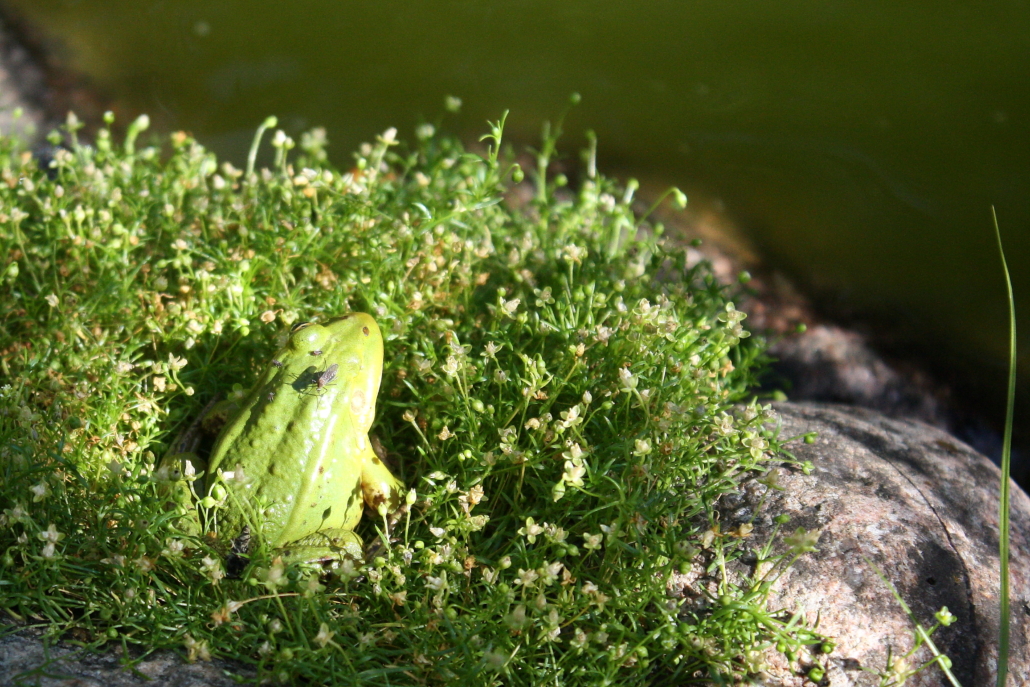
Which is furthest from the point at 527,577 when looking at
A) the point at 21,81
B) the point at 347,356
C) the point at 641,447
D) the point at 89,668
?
the point at 21,81

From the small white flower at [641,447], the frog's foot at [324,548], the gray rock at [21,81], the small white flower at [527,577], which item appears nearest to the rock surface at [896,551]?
the small white flower at [641,447]

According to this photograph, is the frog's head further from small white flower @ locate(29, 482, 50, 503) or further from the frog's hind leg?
small white flower @ locate(29, 482, 50, 503)

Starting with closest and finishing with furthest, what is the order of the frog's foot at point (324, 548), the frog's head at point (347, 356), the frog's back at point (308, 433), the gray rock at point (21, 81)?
the frog's foot at point (324, 548) < the frog's back at point (308, 433) < the frog's head at point (347, 356) < the gray rock at point (21, 81)

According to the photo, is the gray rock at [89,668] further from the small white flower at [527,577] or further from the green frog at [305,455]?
the small white flower at [527,577]

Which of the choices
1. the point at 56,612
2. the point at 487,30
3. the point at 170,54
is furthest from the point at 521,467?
the point at 170,54

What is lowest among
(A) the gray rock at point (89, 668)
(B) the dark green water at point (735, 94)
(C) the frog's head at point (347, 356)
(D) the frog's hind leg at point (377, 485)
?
(A) the gray rock at point (89, 668)

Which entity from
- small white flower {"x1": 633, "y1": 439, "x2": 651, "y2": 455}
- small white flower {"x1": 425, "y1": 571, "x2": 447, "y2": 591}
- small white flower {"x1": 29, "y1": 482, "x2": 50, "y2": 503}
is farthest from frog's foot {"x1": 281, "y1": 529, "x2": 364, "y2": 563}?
small white flower {"x1": 633, "y1": 439, "x2": 651, "y2": 455}

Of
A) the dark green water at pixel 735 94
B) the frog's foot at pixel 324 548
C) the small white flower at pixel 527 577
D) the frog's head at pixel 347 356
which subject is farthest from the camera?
the dark green water at pixel 735 94
